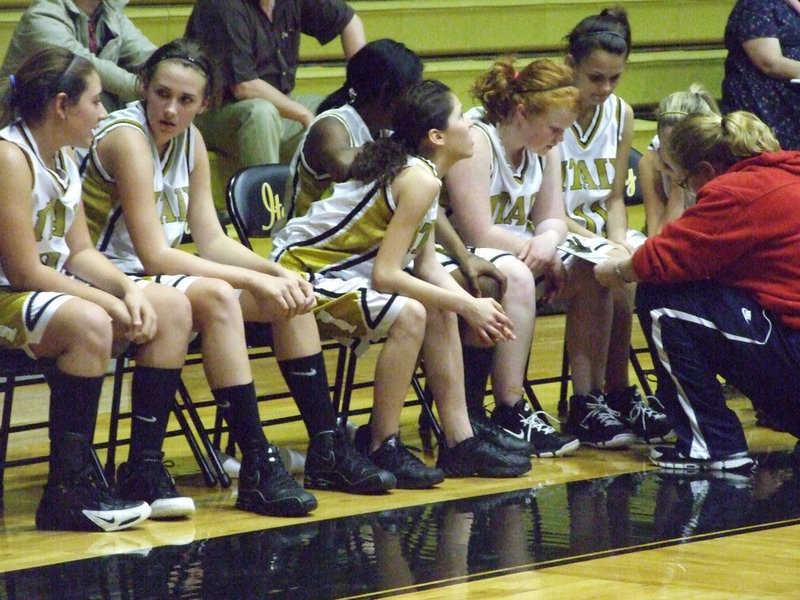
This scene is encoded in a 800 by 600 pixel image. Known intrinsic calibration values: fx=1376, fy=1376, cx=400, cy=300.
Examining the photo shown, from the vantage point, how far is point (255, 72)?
5254 mm

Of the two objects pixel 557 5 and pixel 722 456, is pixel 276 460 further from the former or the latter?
pixel 557 5

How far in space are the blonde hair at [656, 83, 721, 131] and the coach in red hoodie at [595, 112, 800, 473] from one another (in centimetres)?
54

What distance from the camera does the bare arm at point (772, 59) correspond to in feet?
19.8

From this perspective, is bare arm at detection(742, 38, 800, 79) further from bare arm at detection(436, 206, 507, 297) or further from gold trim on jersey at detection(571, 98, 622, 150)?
bare arm at detection(436, 206, 507, 297)

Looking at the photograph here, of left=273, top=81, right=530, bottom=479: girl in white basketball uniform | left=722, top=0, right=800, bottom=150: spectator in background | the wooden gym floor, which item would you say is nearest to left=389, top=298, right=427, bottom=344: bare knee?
left=273, top=81, right=530, bottom=479: girl in white basketball uniform

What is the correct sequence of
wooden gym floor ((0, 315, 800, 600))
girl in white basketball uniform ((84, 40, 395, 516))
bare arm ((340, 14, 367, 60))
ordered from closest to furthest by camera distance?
wooden gym floor ((0, 315, 800, 600)), girl in white basketball uniform ((84, 40, 395, 516)), bare arm ((340, 14, 367, 60))

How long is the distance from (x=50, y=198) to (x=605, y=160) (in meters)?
2.01

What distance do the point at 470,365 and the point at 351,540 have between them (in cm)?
107

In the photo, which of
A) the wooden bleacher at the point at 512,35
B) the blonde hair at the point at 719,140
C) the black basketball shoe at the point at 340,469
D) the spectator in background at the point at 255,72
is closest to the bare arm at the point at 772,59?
the wooden bleacher at the point at 512,35

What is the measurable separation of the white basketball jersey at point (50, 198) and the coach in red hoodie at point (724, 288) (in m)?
1.48

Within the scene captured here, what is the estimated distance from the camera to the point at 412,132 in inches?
142

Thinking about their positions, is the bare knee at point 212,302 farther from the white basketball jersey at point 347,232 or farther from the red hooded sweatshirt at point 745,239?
the red hooded sweatshirt at point 745,239

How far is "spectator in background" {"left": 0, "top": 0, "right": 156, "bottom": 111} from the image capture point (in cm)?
475

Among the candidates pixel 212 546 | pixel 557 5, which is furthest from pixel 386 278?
pixel 557 5
